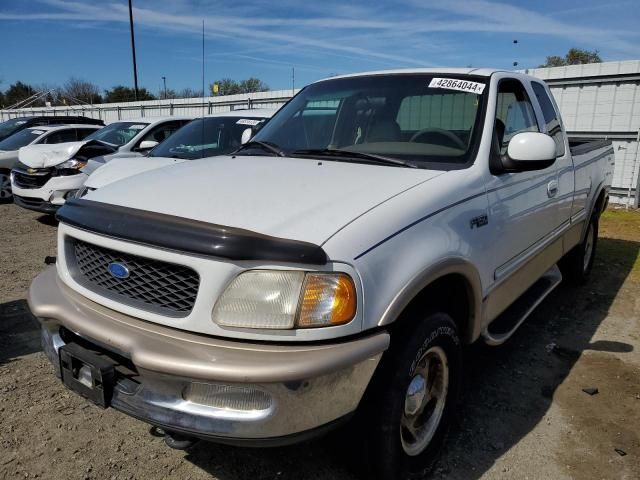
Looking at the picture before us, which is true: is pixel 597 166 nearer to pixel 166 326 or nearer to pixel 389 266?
pixel 389 266

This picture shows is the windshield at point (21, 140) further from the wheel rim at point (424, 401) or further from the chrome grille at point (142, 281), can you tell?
the wheel rim at point (424, 401)

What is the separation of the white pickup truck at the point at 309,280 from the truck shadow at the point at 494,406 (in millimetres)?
283

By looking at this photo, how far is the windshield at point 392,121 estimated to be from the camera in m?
2.94

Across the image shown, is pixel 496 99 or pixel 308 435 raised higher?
pixel 496 99

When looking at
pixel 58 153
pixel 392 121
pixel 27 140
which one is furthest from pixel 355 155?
pixel 27 140

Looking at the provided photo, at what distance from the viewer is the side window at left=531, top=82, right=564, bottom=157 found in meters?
4.03

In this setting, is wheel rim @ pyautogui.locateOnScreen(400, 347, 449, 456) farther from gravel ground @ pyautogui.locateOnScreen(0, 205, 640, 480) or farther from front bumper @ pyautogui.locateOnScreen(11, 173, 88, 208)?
front bumper @ pyautogui.locateOnScreen(11, 173, 88, 208)

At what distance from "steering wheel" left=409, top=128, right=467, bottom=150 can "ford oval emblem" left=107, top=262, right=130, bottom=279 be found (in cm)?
179

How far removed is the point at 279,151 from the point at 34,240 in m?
5.67

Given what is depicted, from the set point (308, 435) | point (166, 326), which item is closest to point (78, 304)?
point (166, 326)

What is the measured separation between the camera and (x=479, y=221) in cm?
262

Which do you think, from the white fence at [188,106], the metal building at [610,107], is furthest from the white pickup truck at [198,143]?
the white fence at [188,106]

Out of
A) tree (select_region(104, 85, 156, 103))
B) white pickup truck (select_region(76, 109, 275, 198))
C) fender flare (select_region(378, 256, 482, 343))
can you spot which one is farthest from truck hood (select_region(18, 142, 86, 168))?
tree (select_region(104, 85, 156, 103))

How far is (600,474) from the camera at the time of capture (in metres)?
2.59
